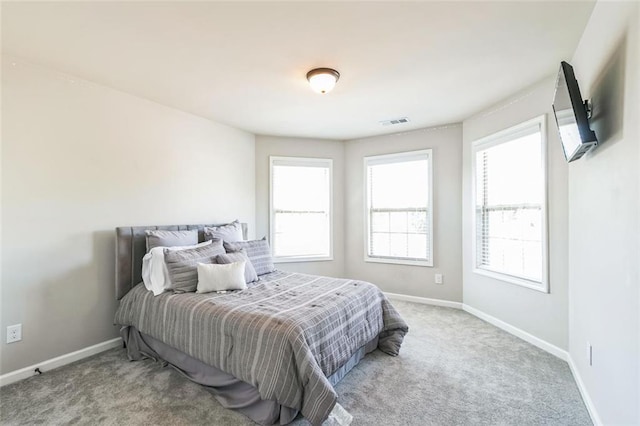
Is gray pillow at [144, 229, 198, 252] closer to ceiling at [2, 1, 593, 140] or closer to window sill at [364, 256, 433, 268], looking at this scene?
ceiling at [2, 1, 593, 140]

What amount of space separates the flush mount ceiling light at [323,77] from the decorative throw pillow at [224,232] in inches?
75.0

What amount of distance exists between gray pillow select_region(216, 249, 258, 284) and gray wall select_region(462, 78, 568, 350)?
8.84 ft

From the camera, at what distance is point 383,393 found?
2.11 metres

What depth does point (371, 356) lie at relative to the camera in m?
2.66

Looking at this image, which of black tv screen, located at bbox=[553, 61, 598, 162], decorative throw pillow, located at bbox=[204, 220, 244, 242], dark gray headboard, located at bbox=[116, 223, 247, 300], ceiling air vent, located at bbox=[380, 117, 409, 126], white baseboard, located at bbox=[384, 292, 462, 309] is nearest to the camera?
black tv screen, located at bbox=[553, 61, 598, 162]

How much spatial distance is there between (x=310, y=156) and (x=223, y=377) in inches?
132

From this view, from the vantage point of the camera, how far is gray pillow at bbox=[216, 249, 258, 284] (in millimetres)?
2807

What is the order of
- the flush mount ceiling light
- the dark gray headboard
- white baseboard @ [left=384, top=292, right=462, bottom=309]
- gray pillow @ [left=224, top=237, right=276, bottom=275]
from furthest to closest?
1. white baseboard @ [left=384, top=292, right=462, bottom=309]
2. gray pillow @ [left=224, top=237, right=276, bottom=275]
3. the dark gray headboard
4. the flush mount ceiling light

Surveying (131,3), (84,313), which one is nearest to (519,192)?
(131,3)

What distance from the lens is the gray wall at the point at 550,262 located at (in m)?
2.61

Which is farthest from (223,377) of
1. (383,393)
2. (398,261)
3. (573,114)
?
(398,261)

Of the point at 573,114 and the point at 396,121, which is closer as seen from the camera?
the point at 573,114

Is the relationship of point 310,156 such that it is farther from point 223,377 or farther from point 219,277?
point 223,377

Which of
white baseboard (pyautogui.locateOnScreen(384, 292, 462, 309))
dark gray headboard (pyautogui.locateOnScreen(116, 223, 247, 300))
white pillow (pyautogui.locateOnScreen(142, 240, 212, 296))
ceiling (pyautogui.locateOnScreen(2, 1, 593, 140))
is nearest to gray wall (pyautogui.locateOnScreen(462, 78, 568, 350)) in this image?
ceiling (pyautogui.locateOnScreen(2, 1, 593, 140))
